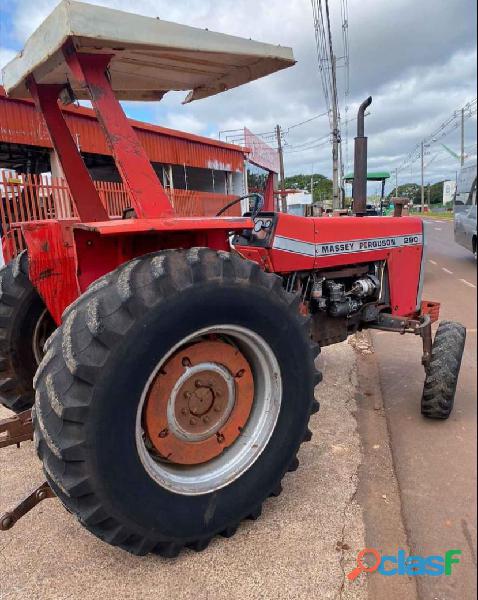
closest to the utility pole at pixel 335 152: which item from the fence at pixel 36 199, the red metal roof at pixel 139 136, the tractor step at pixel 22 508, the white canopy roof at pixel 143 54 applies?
the red metal roof at pixel 139 136

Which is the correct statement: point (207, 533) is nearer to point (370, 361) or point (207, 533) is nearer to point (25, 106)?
point (370, 361)

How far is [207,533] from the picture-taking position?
1.98 meters

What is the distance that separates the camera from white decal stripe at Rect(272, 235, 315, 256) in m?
2.81

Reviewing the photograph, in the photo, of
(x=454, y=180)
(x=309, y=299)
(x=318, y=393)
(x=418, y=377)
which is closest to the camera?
(x=454, y=180)

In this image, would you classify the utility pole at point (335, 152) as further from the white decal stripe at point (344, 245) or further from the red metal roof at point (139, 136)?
the white decal stripe at point (344, 245)

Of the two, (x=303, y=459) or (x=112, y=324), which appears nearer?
(x=112, y=324)

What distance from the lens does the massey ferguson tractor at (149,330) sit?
66.0 inches

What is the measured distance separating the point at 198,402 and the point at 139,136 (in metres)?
12.9

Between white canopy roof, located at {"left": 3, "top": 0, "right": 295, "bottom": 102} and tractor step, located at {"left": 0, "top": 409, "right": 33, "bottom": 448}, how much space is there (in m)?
1.65

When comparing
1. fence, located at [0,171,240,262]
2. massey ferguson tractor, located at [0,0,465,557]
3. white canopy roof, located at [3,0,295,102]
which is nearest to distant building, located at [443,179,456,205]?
massey ferguson tractor, located at [0,0,465,557]

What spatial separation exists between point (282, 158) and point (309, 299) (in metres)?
35.0

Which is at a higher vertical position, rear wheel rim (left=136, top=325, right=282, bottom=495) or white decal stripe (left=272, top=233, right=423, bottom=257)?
white decal stripe (left=272, top=233, right=423, bottom=257)

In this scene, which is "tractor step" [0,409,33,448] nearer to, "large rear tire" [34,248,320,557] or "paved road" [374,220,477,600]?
"large rear tire" [34,248,320,557]

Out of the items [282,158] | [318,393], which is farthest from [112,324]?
[282,158]
